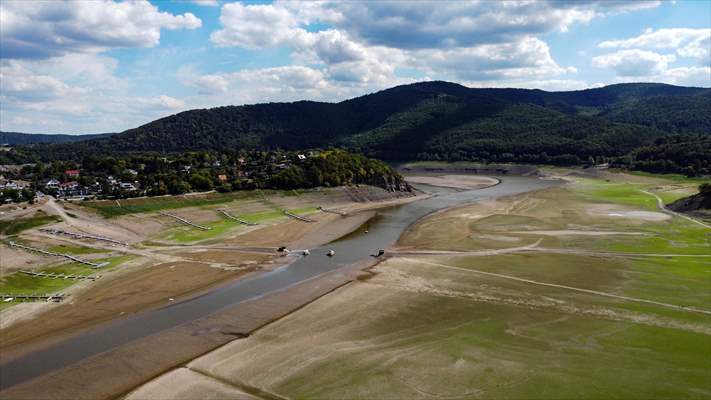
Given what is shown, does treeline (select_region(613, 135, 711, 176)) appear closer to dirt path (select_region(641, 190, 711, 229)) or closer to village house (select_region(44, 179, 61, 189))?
dirt path (select_region(641, 190, 711, 229))

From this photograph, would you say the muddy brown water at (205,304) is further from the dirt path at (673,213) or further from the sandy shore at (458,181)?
the sandy shore at (458,181)

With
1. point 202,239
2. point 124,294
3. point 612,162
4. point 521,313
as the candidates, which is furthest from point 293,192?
point 612,162

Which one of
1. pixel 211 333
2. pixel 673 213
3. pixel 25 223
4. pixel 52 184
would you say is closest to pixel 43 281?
pixel 25 223

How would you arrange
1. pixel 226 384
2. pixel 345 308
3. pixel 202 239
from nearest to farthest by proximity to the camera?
pixel 226 384 < pixel 345 308 < pixel 202 239

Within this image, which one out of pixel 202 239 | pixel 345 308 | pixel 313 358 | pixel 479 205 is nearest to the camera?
pixel 313 358

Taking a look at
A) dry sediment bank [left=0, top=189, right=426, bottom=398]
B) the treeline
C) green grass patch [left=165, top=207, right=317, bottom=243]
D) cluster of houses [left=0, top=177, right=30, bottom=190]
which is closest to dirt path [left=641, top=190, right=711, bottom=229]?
the treeline

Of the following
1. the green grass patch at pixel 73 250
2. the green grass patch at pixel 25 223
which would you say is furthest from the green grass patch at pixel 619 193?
the green grass patch at pixel 25 223

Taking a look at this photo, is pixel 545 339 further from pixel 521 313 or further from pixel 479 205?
pixel 479 205

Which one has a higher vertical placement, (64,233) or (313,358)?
(64,233)
